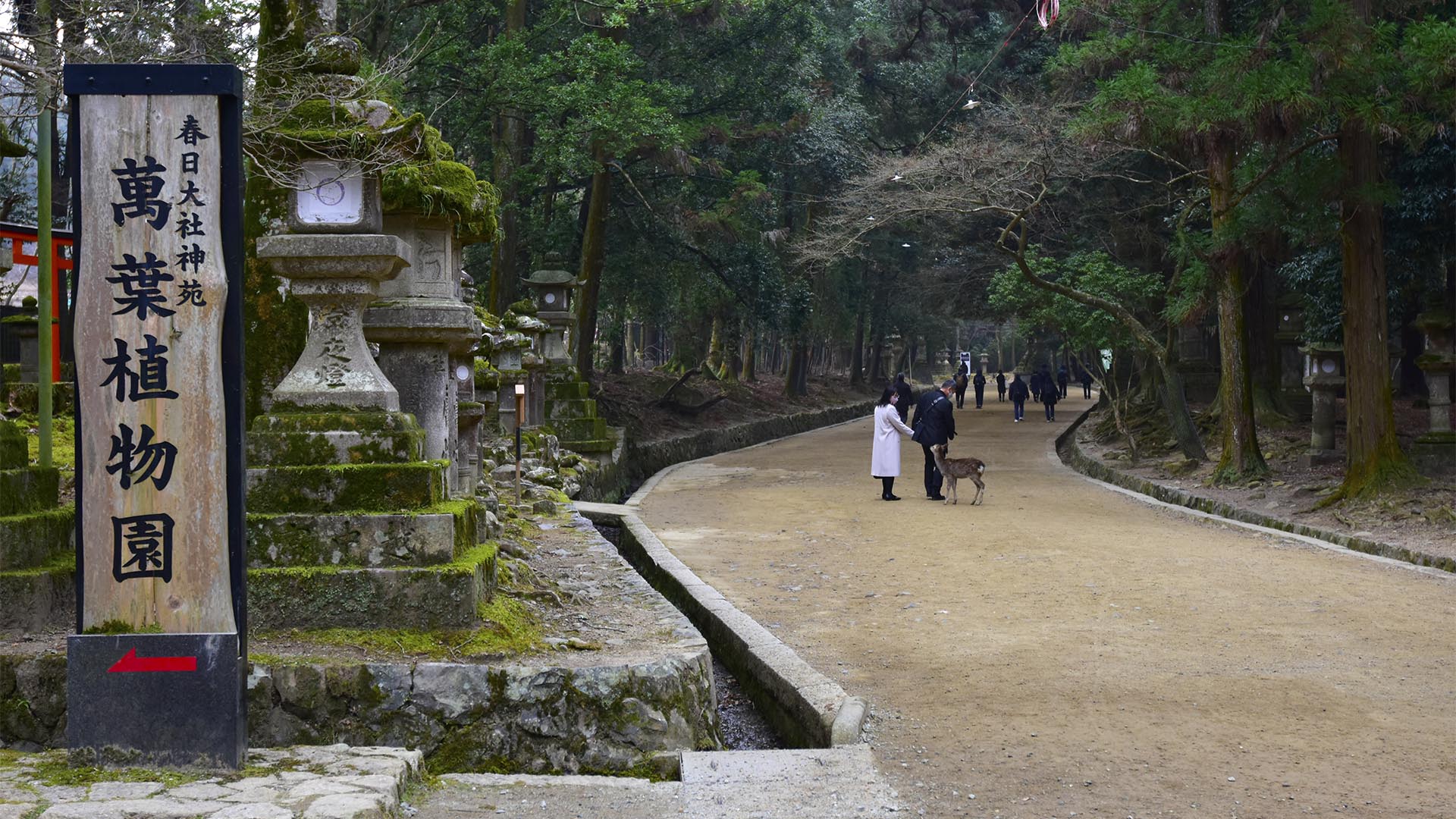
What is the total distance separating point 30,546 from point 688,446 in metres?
22.3

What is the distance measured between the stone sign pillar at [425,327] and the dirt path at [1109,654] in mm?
2828

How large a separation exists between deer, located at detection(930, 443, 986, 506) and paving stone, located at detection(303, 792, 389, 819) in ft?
43.2

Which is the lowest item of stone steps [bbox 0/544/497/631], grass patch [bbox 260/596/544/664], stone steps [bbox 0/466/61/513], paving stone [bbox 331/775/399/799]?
paving stone [bbox 331/775/399/799]

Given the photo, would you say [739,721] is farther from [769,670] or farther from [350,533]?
[350,533]

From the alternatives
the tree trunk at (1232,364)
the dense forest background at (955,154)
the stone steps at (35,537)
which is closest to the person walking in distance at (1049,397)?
the dense forest background at (955,154)

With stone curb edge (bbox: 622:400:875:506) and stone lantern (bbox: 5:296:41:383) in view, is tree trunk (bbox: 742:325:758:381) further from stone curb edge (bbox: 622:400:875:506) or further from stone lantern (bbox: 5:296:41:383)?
stone lantern (bbox: 5:296:41:383)

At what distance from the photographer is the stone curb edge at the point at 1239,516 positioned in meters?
12.1

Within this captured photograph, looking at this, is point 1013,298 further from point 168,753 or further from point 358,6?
point 168,753

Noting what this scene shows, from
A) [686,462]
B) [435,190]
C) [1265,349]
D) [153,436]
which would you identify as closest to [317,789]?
[153,436]

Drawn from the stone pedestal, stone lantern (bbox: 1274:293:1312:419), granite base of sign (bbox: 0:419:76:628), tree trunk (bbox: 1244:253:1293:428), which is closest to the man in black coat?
tree trunk (bbox: 1244:253:1293:428)

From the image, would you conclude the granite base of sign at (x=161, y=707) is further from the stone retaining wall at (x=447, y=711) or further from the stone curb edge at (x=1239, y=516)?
the stone curb edge at (x=1239, y=516)

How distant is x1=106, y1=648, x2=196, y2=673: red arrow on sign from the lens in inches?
188

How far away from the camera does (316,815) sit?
14.0 ft

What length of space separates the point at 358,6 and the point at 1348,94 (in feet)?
47.3
